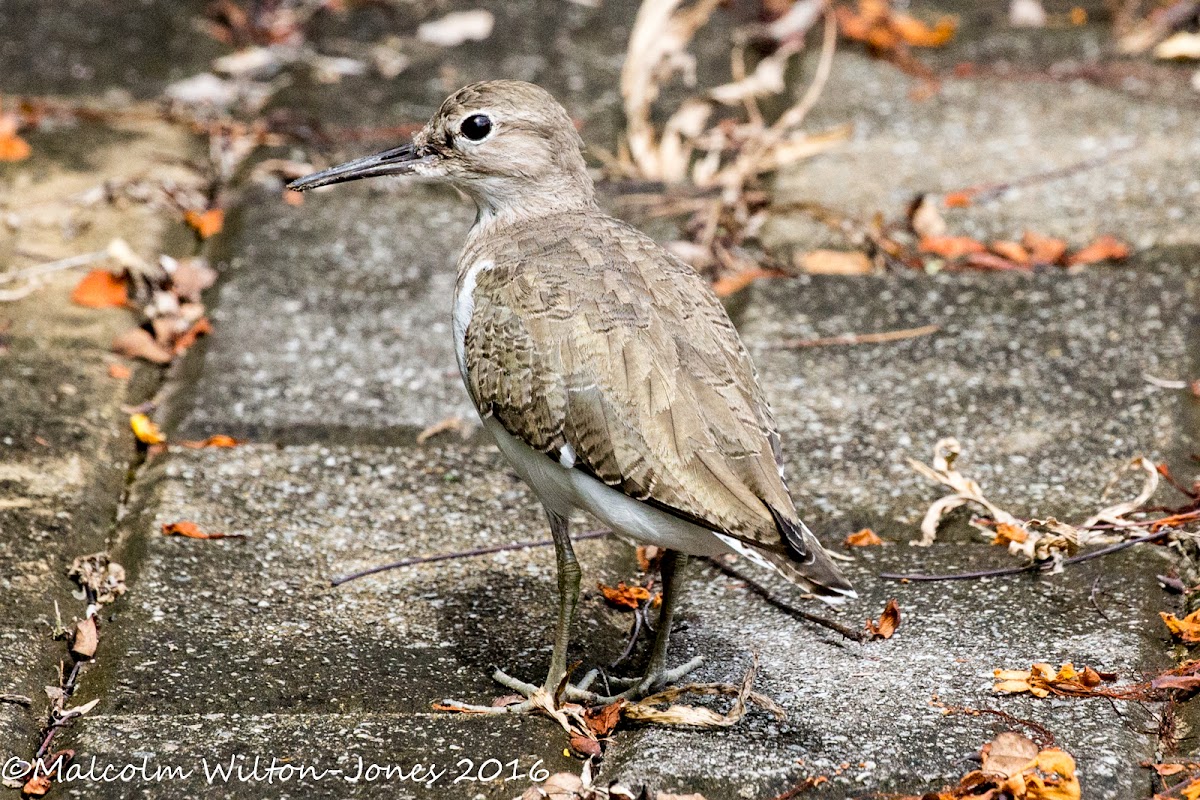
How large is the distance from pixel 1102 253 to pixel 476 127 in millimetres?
2629

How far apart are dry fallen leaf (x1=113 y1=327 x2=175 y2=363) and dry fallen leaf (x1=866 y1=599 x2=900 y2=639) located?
8.80 ft

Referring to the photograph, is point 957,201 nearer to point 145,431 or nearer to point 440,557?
point 440,557

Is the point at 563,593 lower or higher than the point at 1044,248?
lower

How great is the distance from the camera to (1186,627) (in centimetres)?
373

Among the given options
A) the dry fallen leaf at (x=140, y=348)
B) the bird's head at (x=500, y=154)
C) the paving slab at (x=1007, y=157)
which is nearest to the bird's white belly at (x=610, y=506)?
the bird's head at (x=500, y=154)

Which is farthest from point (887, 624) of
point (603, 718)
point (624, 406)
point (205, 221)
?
point (205, 221)

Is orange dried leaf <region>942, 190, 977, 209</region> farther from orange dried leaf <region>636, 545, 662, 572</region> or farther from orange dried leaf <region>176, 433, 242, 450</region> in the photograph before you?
orange dried leaf <region>176, 433, 242, 450</region>

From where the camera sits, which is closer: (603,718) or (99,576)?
(603,718)

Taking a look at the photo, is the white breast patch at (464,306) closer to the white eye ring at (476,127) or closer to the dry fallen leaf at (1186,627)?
the white eye ring at (476,127)

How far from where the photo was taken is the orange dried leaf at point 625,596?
4184 mm

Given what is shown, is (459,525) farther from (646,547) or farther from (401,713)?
(401,713)

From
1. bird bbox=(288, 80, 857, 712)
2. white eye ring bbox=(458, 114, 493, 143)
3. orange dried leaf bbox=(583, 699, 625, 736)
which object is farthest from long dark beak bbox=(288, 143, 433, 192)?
orange dried leaf bbox=(583, 699, 625, 736)

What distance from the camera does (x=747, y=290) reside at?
18.3 feet

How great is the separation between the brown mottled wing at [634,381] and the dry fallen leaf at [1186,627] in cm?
103
